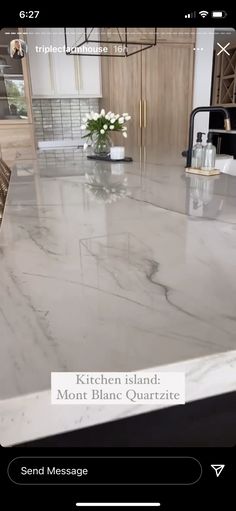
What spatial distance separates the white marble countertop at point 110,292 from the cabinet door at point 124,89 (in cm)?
237

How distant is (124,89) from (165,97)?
0.36 m

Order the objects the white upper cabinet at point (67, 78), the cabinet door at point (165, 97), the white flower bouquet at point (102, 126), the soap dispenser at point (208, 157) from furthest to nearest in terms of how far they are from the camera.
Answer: the cabinet door at point (165, 97)
the white upper cabinet at point (67, 78)
the white flower bouquet at point (102, 126)
the soap dispenser at point (208, 157)

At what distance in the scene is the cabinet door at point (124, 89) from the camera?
9.52 feet

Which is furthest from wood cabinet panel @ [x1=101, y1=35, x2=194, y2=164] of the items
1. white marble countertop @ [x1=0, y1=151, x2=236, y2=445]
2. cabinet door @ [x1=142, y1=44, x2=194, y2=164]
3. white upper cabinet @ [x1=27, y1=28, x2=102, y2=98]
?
white marble countertop @ [x1=0, y1=151, x2=236, y2=445]

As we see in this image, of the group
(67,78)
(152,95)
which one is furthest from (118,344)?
(152,95)

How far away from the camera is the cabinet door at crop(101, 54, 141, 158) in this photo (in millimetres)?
2900
